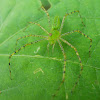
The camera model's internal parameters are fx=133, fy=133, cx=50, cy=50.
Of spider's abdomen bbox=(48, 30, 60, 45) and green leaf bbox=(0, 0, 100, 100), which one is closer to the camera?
green leaf bbox=(0, 0, 100, 100)

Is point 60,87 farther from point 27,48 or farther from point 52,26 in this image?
point 52,26

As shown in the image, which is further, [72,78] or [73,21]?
[73,21]

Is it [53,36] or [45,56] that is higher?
[53,36]

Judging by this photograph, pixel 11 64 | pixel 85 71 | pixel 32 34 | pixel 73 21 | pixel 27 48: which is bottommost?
pixel 85 71

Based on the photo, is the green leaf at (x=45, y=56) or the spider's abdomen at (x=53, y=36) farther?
the spider's abdomen at (x=53, y=36)

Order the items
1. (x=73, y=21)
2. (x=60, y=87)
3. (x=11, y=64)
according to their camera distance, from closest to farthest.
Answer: (x=60, y=87), (x=11, y=64), (x=73, y=21)

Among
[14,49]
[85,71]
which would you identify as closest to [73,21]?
[85,71]

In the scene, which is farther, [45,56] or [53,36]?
[53,36]

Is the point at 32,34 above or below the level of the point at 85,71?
above
